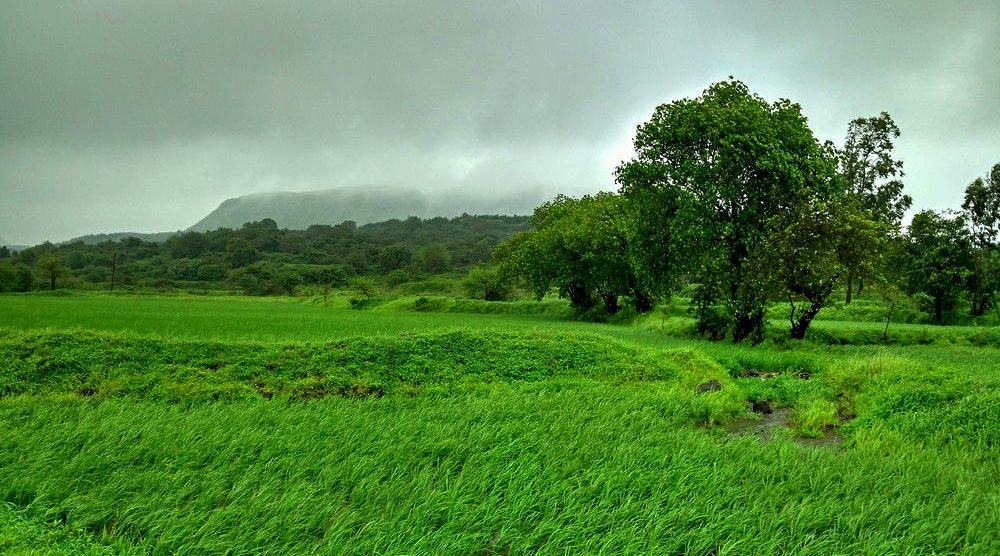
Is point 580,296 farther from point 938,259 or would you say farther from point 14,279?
point 14,279

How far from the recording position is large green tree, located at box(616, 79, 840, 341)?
19781mm

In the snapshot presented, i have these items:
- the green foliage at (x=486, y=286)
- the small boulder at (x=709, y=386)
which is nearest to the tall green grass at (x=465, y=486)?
the small boulder at (x=709, y=386)

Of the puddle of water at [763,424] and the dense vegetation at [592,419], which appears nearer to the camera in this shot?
the dense vegetation at [592,419]

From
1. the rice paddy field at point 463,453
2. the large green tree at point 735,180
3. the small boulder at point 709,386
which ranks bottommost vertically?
the small boulder at point 709,386

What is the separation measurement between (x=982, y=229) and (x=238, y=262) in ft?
423

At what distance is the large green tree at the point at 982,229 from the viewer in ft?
108

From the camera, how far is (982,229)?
123 feet

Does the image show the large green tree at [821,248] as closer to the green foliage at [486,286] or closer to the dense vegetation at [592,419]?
the dense vegetation at [592,419]

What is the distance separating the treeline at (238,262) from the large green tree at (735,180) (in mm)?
73891

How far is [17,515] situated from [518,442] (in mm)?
5227

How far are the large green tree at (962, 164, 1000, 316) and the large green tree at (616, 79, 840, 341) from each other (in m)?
20.8

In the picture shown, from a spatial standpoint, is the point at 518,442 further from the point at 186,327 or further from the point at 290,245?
the point at 290,245

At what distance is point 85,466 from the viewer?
5.85 m

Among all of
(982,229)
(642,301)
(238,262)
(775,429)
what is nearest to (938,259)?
(982,229)
